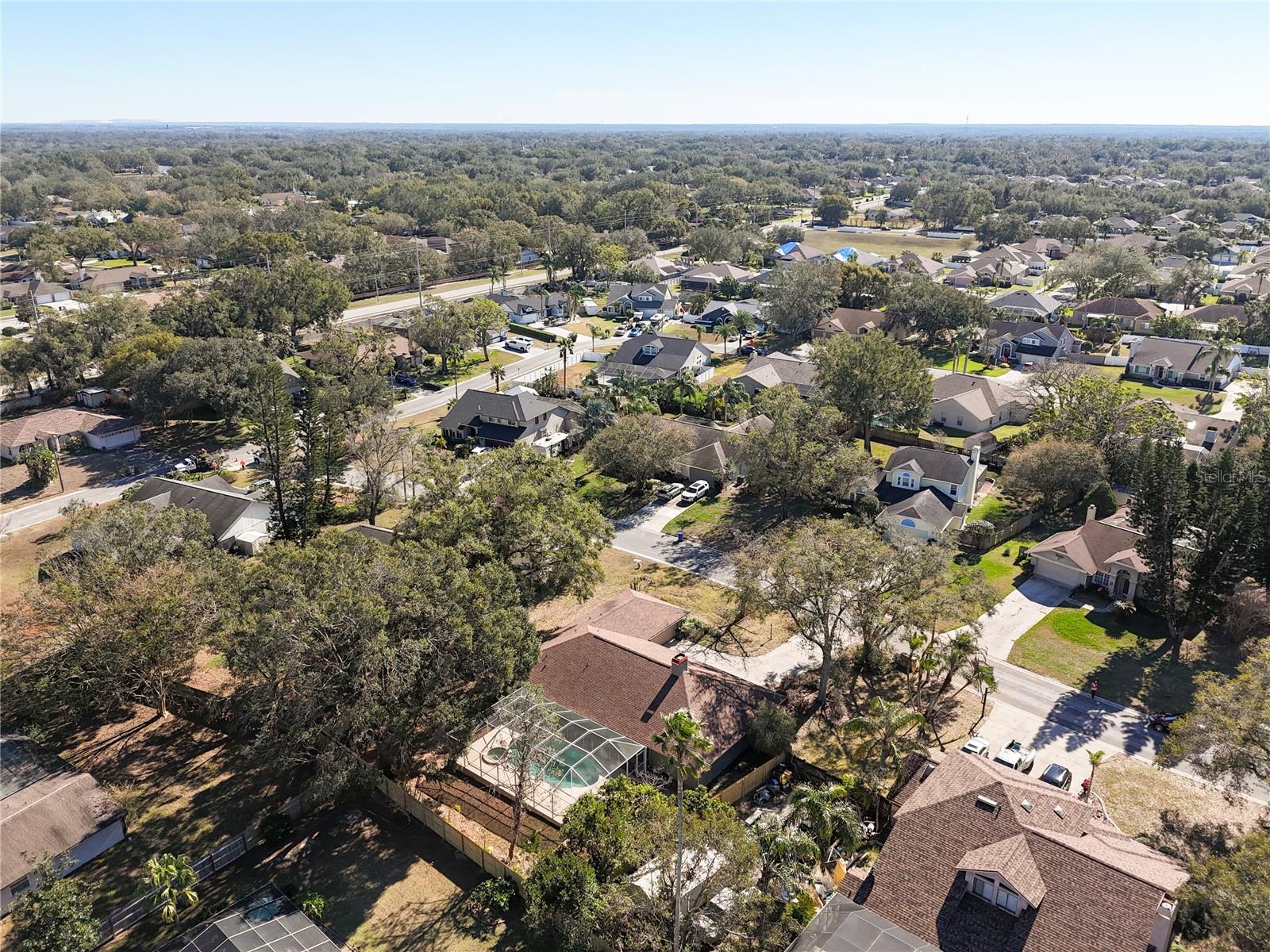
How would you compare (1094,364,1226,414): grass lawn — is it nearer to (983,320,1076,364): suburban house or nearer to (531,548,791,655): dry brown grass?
(983,320,1076,364): suburban house

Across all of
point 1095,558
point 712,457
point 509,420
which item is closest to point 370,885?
point 712,457

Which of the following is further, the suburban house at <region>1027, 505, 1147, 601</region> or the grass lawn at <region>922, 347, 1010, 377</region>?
the grass lawn at <region>922, 347, 1010, 377</region>

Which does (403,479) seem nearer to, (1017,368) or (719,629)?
(719,629)

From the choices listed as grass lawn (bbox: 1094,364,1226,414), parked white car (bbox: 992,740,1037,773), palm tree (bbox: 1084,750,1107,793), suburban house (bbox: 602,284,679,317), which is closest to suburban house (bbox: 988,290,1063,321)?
grass lawn (bbox: 1094,364,1226,414)

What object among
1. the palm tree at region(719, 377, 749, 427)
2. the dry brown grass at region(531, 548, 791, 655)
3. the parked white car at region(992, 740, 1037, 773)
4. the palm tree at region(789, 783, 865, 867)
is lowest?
the dry brown grass at region(531, 548, 791, 655)

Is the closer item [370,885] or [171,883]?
[171,883]

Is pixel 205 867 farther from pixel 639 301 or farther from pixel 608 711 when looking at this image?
pixel 639 301
